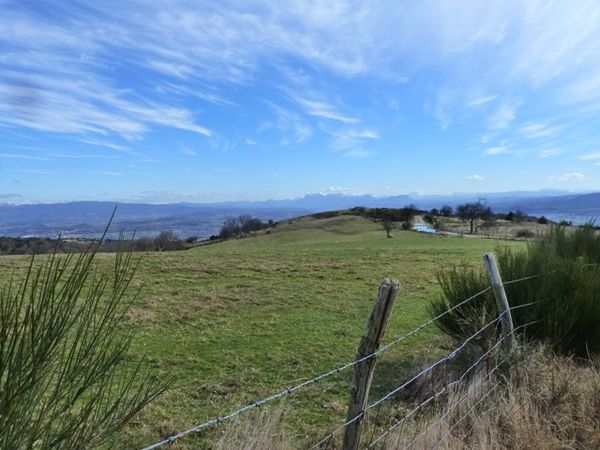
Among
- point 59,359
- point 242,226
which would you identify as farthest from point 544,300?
point 242,226

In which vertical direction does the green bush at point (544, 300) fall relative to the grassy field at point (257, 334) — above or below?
above

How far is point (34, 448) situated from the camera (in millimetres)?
1583

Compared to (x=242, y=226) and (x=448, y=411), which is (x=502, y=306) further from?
(x=242, y=226)

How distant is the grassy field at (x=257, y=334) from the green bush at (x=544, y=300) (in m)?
1.19

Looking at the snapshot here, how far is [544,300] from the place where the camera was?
600 cm

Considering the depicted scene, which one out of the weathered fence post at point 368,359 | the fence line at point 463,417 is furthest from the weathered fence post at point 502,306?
the weathered fence post at point 368,359

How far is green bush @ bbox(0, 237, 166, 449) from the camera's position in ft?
4.91

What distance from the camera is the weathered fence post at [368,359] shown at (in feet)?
9.80

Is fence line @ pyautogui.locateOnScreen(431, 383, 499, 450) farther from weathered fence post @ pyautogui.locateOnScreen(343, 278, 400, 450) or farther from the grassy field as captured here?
the grassy field

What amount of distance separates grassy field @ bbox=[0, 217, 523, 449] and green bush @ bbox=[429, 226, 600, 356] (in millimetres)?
1193

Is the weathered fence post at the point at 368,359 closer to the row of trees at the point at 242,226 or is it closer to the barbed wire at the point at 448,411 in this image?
the barbed wire at the point at 448,411

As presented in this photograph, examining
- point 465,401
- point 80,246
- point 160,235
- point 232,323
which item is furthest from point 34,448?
point 232,323

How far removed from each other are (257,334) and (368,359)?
22.2 ft

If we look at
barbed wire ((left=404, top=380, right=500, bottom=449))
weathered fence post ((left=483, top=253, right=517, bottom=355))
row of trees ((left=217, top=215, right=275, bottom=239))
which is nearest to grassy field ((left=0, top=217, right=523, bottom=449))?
barbed wire ((left=404, top=380, right=500, bottom=449))
